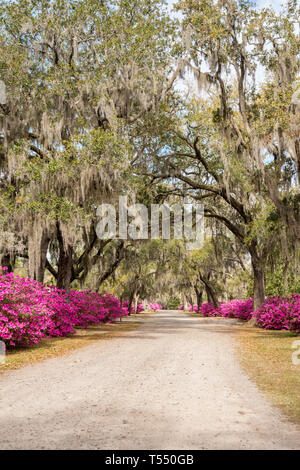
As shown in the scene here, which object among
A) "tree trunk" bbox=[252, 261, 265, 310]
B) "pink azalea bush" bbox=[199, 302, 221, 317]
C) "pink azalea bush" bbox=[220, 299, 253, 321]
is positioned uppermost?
"tree trunk" bbox=[252, 261, 265, 310]

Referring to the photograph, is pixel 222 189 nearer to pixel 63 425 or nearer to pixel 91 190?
pixel 91 190

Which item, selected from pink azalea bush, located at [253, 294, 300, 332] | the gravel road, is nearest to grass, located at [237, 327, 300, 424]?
the gravel road

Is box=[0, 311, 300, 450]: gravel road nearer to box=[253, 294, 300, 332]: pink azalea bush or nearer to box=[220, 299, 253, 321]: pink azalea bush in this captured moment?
box=[253, 294, 300, 332]: pink azalea bush

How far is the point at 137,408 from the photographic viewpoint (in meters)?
4.33

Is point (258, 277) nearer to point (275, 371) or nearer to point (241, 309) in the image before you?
point (241, 309)

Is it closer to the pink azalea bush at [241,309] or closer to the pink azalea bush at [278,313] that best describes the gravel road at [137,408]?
the pink azalea bush at [278,313]

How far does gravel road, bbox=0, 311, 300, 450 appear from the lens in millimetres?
3311

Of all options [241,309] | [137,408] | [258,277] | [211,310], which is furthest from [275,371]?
[211,310]

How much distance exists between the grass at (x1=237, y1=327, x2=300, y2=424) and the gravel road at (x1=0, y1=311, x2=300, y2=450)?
0.66 ft

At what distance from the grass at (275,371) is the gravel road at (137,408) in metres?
0.20

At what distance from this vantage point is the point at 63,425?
3729mm

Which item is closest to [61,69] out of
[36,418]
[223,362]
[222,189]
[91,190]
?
[91,190]

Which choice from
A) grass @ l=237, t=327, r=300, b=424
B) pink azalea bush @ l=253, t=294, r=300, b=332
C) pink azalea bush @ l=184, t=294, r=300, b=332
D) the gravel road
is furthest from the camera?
pink azalea bush @ l=253, t=294, r=300, b=332

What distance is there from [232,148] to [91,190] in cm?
621
